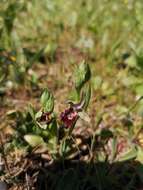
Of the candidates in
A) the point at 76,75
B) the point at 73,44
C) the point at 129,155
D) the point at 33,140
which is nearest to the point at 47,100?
the point at 76,75

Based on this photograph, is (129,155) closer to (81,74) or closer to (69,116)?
(69,116)

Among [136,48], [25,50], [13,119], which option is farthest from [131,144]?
[25,50]

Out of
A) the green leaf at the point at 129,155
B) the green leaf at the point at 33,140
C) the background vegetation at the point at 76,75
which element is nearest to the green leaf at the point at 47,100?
the background vegetation at the point at 76,75

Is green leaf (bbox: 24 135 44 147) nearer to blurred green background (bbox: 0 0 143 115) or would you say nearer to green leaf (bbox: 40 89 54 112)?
green leaf (bbox: 40 89 54 112)

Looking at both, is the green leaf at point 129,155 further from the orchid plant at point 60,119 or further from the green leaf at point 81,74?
the green leaf at point 81,74

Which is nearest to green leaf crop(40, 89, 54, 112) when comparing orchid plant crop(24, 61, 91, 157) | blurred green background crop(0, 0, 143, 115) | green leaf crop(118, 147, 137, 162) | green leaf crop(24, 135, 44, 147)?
orchid plant crop(24, 61, 91, 157)

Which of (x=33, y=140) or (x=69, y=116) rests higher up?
(x=69, y=116)

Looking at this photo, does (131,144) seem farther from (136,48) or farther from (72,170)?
(136,48)
